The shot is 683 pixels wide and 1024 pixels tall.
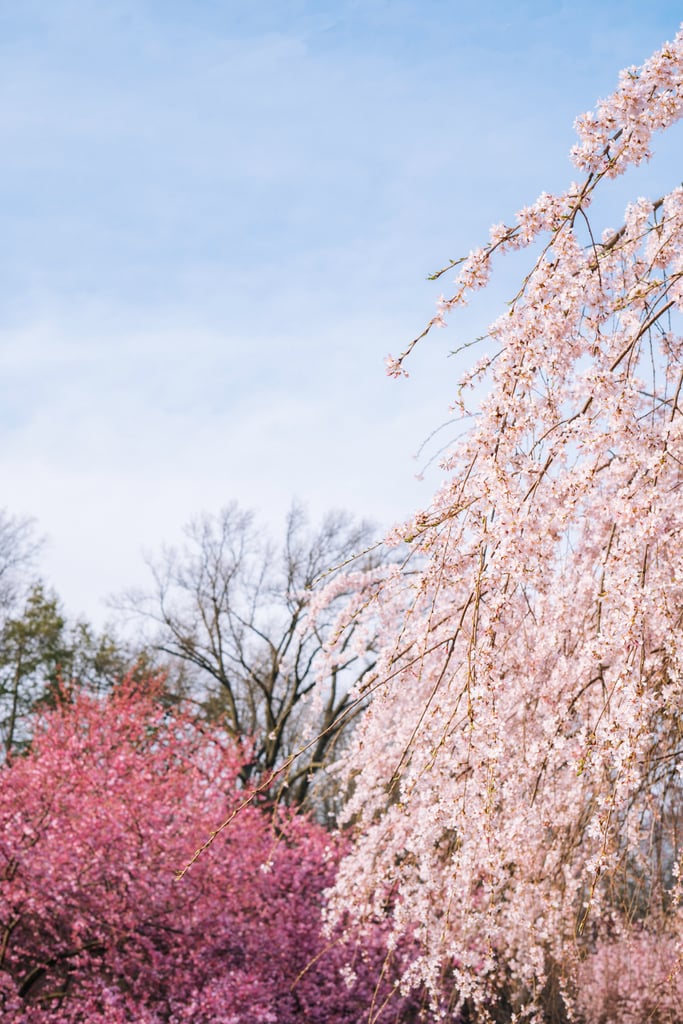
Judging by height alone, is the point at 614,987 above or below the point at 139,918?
below

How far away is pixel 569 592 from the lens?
3.50 metres

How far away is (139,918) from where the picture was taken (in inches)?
229

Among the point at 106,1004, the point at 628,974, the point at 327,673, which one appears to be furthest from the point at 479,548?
the point at 628,974

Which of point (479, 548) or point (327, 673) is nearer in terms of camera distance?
point (479, 548)

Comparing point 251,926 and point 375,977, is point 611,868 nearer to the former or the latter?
→ point 251,926

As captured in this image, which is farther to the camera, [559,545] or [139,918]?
[139,918]

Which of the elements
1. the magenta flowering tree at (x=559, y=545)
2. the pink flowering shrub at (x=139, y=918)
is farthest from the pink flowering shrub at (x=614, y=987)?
the magenta flowering tree at (x=559, y=545)

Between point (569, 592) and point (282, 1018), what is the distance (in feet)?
15.0

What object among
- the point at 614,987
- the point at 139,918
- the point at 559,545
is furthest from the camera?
the point at 614,987

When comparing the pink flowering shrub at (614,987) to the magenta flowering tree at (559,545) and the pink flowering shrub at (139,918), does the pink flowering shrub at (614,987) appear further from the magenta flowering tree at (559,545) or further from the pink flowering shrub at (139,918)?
the magenta flowering tree at (559,545)

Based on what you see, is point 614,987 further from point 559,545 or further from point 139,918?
point 559,545

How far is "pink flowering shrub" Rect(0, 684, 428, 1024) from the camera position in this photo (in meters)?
5.52

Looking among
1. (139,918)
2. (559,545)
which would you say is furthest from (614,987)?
(559,545)

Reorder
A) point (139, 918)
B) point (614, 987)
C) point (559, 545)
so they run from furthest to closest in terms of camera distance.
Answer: point (614, 987)
point (139, 918)
point (559, 545)
